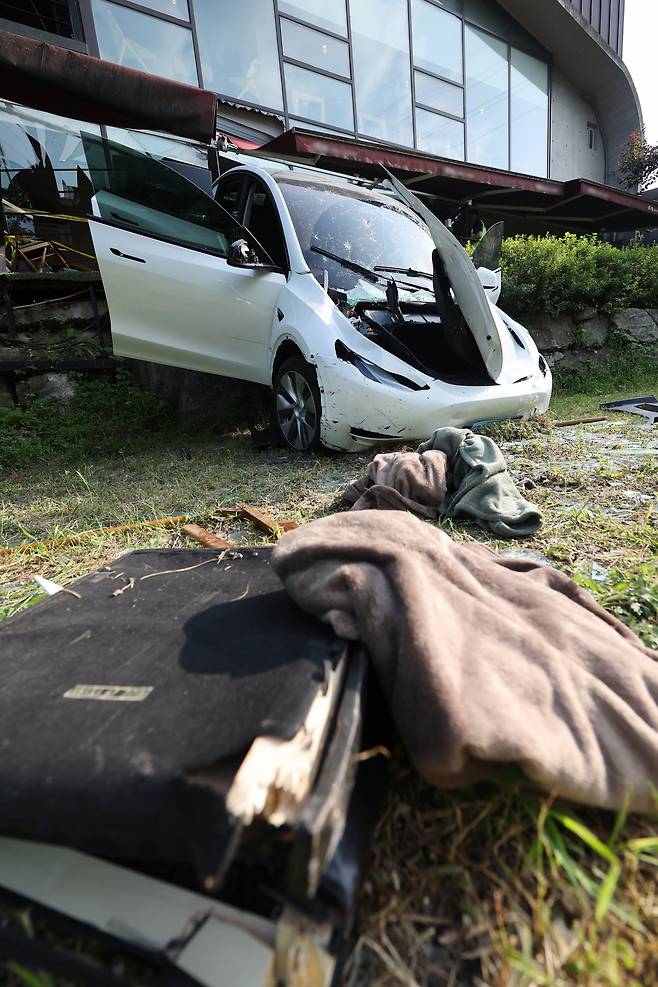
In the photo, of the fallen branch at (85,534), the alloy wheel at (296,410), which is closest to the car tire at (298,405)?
the alloy wheel at (296,410)

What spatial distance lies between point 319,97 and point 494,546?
33.8ft

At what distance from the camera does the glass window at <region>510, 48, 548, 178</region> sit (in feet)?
41.1

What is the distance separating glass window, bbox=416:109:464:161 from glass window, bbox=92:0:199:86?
5.01 metres

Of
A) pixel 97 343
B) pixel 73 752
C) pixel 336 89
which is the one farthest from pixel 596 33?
pixel 73 752

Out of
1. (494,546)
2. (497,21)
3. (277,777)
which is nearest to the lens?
(277,777)

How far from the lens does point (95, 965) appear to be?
0.66m

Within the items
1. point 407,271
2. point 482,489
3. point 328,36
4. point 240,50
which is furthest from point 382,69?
point 482,489

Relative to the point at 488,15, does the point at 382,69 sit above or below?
below

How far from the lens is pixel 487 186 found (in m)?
8.66

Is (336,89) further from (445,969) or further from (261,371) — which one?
(445,969)

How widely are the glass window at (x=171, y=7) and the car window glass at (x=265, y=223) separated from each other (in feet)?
19.1

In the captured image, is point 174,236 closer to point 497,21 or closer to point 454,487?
point 454,487

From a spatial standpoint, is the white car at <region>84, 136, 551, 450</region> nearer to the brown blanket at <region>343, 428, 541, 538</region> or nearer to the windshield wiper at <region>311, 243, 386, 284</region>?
the windshield wiper at <region>311, 243, 386, 284</region>

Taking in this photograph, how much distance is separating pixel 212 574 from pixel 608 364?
8054 mm
